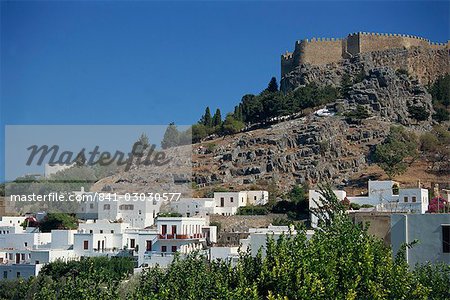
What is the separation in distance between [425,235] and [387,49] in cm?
4520

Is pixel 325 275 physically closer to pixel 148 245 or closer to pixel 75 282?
pixel 75 282

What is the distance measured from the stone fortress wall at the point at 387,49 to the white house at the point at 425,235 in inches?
1717

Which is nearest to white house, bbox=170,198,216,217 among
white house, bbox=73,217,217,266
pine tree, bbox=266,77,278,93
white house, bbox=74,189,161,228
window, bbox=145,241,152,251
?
white house, bbox=74,189,161,228

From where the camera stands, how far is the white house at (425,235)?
13.5 meters

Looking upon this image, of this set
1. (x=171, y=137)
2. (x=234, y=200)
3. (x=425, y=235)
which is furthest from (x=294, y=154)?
(x=425, y=235)

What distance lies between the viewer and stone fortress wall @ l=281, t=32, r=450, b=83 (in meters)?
56.6

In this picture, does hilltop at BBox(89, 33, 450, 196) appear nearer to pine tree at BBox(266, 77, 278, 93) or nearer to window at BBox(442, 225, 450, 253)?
pine tree at BBox(266, 77, 278, 93)

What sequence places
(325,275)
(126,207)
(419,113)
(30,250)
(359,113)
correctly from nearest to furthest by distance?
(325,275) → (30,250) → (126,207) → (359,113) → (419,113)

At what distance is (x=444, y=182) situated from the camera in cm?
4378

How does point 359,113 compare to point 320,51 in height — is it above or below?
below

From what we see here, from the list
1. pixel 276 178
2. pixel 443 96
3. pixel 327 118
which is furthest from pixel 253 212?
pixel 443 96

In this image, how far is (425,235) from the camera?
13.7m

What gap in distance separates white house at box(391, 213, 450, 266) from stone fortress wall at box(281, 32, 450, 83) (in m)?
43.6

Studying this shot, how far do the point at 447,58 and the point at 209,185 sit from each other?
78.4 feet
